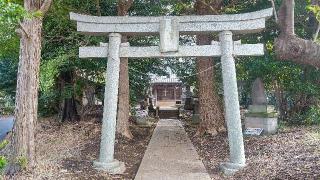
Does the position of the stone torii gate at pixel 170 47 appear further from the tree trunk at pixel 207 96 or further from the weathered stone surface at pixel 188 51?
the tree trunk at pixel 207 96

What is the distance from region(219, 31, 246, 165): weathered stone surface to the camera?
26.1 ft

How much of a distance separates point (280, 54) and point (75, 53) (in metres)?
7.00

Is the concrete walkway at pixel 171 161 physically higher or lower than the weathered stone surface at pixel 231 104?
lower

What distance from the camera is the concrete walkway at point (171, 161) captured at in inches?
294

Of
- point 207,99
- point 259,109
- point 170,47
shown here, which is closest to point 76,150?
point 170,47

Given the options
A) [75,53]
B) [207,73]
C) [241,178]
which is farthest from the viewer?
[207,73]

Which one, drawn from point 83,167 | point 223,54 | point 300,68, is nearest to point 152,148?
point 83,167

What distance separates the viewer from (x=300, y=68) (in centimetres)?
1224

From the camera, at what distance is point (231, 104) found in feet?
26.9

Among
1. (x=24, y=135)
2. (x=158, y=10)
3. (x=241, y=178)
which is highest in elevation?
(x=158, y=10)

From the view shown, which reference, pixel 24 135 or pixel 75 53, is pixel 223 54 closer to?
pixel 24 135

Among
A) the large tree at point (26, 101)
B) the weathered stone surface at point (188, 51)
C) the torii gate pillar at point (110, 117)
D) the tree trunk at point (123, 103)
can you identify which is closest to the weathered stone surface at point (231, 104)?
the weathered stone surface at point (188, 51)

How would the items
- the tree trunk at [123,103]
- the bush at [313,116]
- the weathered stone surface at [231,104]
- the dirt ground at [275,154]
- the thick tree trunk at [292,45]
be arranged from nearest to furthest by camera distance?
the dirt ground at [275,154] < the thick tree trunk at [292,45] < the weathered stone surface at [231,104] < the bush at [313,116] < the tree trunk at [123,103]

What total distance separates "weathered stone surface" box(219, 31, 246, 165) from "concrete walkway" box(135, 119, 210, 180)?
34.3 inches
